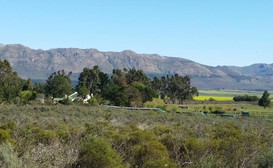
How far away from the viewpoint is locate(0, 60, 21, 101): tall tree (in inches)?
2606

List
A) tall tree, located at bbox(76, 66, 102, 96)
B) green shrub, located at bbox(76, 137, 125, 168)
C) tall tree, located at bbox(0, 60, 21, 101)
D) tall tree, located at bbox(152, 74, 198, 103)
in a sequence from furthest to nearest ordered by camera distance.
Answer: tall tree, located at bbox(152, 74, 198, 103) → tall tree, located at bbox(76, 66, 102, 96) → tall tree, located at bbox(0, 60, 21, 101) → green shrub, located at bbox(76, 137, 125, 168)

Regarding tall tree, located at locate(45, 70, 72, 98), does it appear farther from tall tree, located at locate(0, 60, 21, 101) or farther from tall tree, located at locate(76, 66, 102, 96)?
tall tree, located at locate(0, 60, 21, 101)

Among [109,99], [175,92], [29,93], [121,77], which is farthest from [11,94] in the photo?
[175,92]

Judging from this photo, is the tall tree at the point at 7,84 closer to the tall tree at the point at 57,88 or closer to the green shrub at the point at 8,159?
the tall tree at the point at 57,88

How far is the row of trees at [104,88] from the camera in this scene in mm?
69500

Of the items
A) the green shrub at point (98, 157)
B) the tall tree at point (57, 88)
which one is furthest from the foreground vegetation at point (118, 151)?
the tall tree at point (57, 88)

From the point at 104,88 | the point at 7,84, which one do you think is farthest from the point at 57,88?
the point at 7,84

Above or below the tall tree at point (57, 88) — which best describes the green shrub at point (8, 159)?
above

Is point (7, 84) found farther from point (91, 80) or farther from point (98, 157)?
point (98, 157)

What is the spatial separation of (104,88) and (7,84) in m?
26.9

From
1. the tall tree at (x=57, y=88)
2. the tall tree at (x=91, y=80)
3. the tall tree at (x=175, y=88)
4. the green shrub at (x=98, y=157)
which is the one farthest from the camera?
the tall tree at (x=175, y=88)

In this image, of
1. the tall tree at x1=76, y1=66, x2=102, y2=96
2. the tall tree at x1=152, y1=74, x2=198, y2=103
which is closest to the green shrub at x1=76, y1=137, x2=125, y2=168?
the tall tree at x1=76, y1=66, x2=102, y2=96

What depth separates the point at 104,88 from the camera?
91812 mm

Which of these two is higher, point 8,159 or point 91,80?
point 8,159
